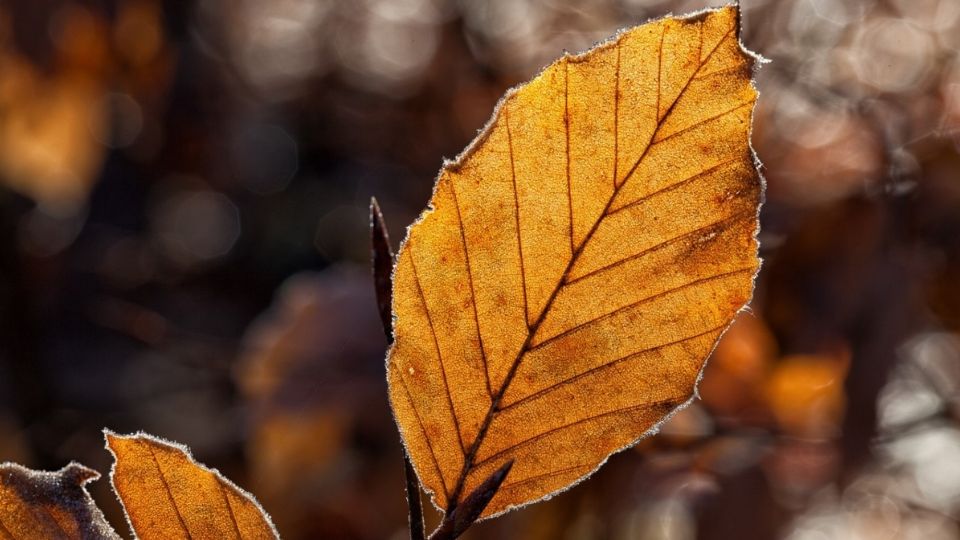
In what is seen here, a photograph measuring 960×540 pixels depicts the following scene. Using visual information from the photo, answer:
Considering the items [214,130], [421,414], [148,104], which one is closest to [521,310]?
[421,414]

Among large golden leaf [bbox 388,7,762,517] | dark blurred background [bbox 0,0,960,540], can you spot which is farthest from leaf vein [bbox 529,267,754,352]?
dark blurred background [bbox 0,0,960,540]

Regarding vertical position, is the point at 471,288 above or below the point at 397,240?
below

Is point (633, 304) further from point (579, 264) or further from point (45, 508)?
point (45, 508)

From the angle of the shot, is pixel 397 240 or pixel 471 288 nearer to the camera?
pixel 471 288

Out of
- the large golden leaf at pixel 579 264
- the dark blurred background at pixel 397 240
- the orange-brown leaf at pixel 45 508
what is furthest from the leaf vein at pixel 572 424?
the dark blurred background at pixel 397 240

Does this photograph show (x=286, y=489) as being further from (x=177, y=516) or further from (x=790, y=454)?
(x=177, y=516)

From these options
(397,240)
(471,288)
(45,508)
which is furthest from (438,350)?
(397,240)

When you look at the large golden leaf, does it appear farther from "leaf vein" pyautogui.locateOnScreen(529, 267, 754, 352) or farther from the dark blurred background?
the dark blurred background
